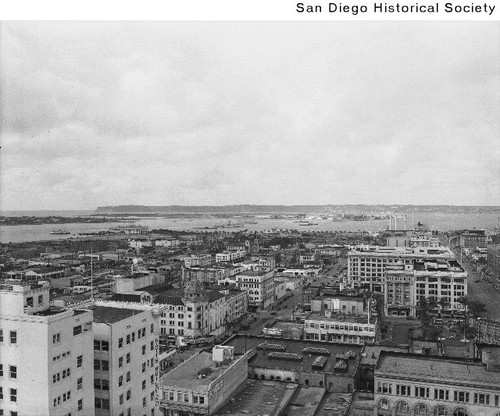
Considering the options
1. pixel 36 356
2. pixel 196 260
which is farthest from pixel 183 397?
pixel 196 260

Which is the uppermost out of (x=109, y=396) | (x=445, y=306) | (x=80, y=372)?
(x=80, y=372)

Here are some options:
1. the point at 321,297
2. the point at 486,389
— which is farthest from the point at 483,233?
the point at 486,389

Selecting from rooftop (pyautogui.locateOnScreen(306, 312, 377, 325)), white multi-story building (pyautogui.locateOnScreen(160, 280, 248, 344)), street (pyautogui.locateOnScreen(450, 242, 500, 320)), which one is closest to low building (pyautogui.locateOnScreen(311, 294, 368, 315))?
rooftop (pyautogui.locateOnScreen(306, 312, 377, 325))

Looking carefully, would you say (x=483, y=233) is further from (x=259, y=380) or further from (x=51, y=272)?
(x=259, y=380)

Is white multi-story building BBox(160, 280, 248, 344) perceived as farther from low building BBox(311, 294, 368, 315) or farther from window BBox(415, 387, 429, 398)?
window BBox(415, 387, 429, 398)

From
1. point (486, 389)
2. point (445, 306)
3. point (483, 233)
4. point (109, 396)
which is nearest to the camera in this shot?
point (109, 396)

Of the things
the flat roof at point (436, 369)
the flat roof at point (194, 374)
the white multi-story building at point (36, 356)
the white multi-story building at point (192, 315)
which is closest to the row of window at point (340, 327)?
the white multi-story building at point (192, 315)
